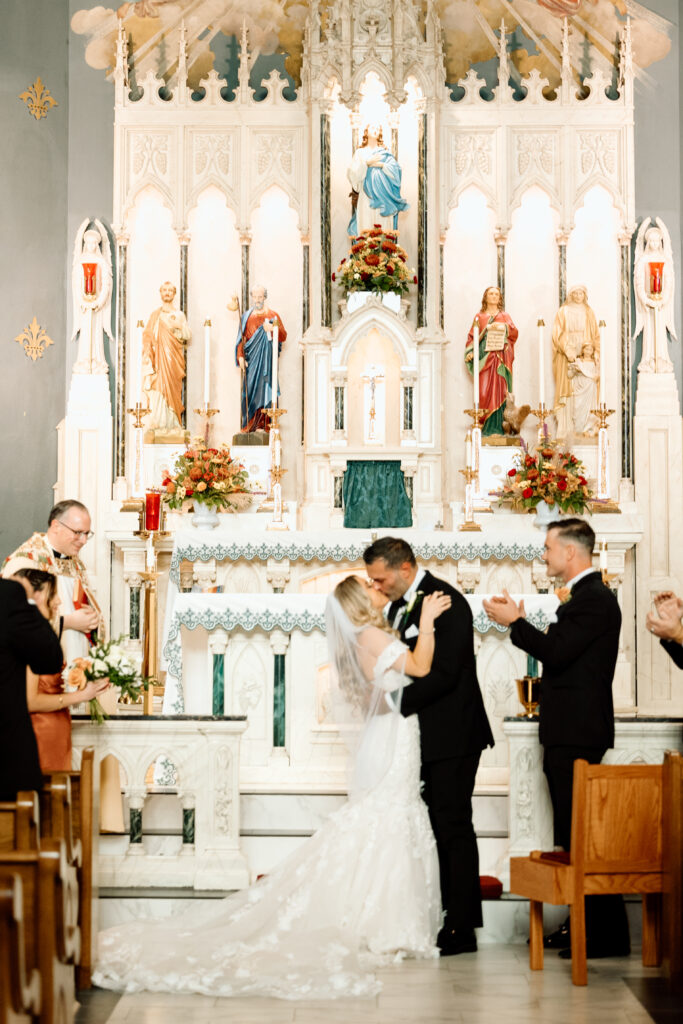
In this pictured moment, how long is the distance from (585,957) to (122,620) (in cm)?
787

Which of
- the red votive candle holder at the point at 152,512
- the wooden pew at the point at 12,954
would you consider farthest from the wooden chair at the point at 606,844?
the red votive candle holder at the point at 152,512

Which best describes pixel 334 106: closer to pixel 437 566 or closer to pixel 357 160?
pixel 357 160

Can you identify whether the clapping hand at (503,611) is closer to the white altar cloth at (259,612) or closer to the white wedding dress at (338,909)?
the white wedding dress at (338,909)

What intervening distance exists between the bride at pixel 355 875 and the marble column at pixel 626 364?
24.2 ft

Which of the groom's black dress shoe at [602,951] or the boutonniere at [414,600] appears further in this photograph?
the boutonniere at [414,600]

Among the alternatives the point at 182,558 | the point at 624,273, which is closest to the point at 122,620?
the point at 182,558

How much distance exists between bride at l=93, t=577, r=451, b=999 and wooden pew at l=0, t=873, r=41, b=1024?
2.06 meters

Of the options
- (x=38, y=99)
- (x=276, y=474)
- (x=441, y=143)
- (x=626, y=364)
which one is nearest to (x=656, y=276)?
(x=626, y=364)

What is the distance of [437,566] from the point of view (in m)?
10.7

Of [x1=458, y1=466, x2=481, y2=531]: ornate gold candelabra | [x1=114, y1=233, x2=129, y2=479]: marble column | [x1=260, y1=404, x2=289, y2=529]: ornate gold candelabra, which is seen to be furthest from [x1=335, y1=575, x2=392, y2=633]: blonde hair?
[x1=114, y1=233, x2=129, y2=479]: marble column

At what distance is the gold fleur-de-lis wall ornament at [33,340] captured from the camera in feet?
42.7

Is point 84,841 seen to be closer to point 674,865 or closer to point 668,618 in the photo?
point 674,865

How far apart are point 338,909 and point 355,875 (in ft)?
0.50

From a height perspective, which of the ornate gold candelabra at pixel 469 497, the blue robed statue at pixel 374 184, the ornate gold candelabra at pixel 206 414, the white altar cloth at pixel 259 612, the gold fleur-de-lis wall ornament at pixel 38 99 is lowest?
the white altar cloth at pixel 259 612
